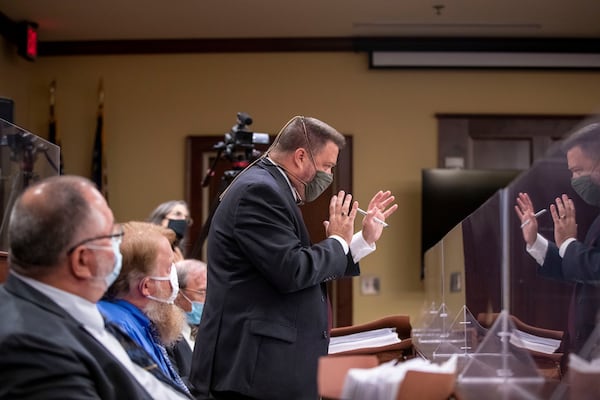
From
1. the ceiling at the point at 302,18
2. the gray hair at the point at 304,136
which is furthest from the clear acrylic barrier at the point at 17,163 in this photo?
the ceiling at the point at 302,18

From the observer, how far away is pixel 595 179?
5.73ft

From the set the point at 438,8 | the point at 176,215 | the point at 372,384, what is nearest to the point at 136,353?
the point at 372,384

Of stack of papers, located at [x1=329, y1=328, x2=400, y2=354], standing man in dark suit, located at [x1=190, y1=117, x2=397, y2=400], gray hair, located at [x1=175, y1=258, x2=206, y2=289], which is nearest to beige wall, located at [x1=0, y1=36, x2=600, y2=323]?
gray hair, located at [x1=175, y1=258, x2=206, y2=289]

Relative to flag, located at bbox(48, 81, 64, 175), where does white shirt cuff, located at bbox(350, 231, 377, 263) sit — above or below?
below

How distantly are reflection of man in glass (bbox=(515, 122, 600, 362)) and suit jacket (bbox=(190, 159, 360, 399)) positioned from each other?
25.7 inches

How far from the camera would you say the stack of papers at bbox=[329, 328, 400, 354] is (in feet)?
8.77

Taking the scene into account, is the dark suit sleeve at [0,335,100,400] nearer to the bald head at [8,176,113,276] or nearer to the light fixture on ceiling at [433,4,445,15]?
the bald head at [8,176,113,276]

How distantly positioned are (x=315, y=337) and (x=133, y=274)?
508mm

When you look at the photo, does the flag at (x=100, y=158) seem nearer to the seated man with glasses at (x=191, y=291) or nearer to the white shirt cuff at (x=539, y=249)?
the seated man with glasses at (x=191, y=291)

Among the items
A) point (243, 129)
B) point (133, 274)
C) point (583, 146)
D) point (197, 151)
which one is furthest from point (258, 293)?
point (197, 151)

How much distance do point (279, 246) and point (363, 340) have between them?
691mm

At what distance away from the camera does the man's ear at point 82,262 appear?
63.0 inches

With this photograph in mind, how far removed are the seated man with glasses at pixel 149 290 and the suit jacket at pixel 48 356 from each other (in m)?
0.58

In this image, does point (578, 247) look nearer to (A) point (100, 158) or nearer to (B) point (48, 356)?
(B) point (48, 356)
